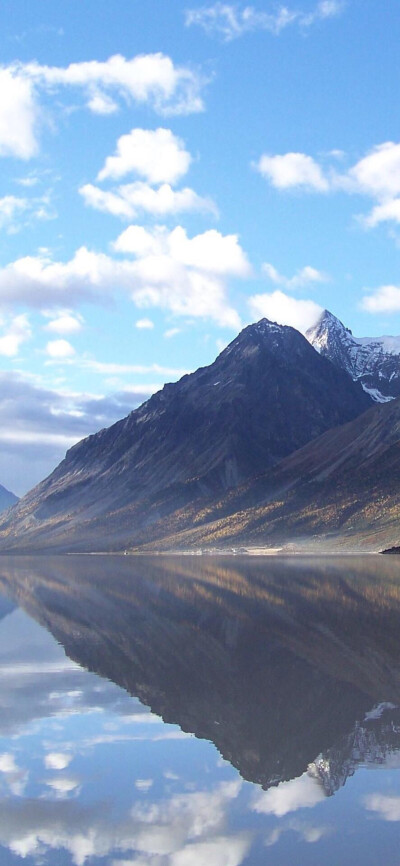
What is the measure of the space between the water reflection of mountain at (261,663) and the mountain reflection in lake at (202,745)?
12 centimetres

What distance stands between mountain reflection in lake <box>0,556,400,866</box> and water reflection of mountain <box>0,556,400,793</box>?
0.12 meters

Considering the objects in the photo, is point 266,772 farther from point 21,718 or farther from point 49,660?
point 49,660

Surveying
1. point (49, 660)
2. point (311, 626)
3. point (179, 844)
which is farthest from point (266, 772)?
point (311, 626)

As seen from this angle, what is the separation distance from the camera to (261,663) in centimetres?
4109

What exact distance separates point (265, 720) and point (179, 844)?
10.4 meters

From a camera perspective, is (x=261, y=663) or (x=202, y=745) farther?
(x=261, y=663)

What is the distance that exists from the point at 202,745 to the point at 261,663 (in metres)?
15.0

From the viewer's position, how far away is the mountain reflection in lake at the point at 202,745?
61.5 feet

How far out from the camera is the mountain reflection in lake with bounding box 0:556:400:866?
61.5ft

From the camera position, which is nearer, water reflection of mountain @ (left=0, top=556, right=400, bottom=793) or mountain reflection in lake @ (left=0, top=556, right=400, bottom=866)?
mountain reflection in lake @ (left=0, top=556, right=400, bottom=866)

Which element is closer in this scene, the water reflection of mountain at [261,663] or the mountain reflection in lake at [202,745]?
the mountain reflection in lake at [202,745]

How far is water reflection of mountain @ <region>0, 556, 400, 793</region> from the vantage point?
25656mm

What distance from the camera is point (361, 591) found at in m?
84.2

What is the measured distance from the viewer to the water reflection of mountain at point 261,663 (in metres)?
25.7
